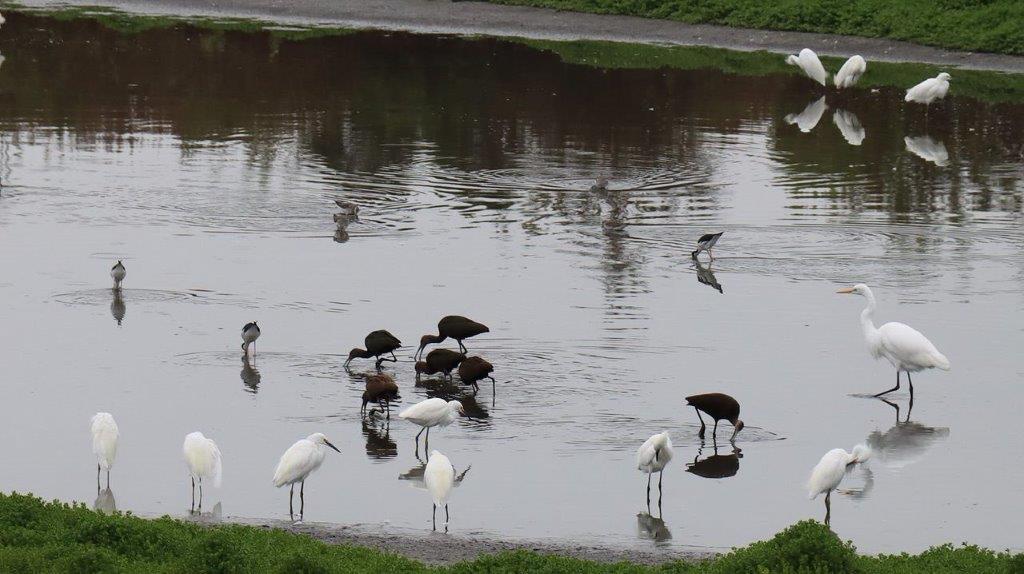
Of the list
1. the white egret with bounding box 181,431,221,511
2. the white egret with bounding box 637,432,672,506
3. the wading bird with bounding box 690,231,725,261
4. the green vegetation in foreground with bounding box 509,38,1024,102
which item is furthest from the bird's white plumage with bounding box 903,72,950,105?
the white egret with bounding box 181,431,221,511

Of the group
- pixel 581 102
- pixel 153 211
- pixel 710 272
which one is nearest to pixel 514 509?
pixel 710 272

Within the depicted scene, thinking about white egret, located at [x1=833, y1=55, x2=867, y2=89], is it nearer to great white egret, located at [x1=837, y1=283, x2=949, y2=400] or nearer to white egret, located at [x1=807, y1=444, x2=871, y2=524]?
great white egret, located at [x1=837, y1=283, x2=949, y2=400]

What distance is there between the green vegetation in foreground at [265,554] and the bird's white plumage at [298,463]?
33.0 inches

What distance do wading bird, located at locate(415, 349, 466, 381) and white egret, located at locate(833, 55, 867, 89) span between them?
840 inches

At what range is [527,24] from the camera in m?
44.5

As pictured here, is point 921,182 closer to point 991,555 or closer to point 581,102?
point 581,102

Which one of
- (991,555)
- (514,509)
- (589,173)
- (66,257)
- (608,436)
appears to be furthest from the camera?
(589,173)

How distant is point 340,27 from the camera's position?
4438 centimetres

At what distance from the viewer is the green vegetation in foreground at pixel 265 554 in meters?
9.18

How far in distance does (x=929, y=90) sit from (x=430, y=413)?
71.9 feet

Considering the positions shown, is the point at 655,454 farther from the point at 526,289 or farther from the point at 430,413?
the point at 526,289

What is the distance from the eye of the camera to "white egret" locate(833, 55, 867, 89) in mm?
34375

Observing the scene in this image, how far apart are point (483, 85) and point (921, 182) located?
12101 millimetres

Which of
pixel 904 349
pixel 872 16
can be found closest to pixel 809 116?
pixel 872 16
